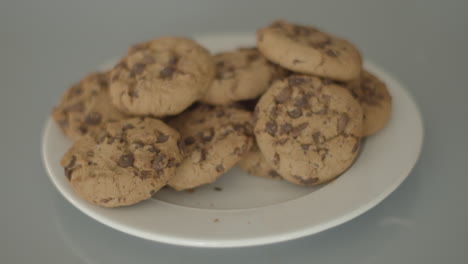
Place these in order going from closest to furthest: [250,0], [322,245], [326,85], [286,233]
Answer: [286,233]
[322,245]
[326,85]
[250,0]

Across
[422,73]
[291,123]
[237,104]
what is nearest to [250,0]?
[422,73]

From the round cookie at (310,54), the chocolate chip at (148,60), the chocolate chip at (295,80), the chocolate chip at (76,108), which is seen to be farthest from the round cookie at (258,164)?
the chocolate chip at (76,108)

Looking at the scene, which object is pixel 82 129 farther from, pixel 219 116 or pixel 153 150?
pixel 219 116

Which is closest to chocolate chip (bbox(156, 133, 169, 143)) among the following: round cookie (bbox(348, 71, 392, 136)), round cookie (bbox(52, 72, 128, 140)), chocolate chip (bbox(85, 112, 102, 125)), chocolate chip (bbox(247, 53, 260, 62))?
round cookie (bbox(52, 72, 128, 140))

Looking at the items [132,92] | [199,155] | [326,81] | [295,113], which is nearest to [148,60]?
[132,92]

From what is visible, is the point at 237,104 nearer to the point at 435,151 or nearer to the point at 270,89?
the point at 270,89

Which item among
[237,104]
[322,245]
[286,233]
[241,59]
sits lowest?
[322,245]

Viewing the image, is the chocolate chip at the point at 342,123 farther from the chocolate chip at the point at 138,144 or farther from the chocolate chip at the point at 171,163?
the chocolate chip at the point at 138,144

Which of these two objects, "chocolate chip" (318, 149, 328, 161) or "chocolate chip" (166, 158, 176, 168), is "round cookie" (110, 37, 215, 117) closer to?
"chocolate chip" (166, 158, 176, 168)
